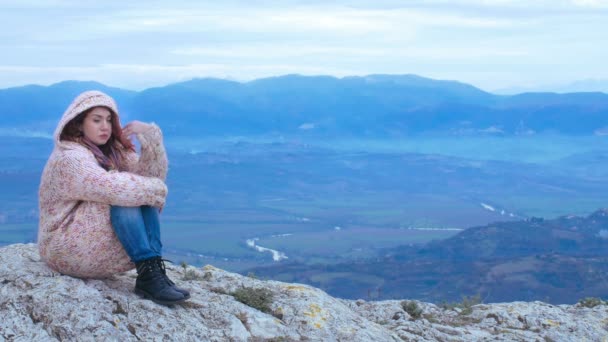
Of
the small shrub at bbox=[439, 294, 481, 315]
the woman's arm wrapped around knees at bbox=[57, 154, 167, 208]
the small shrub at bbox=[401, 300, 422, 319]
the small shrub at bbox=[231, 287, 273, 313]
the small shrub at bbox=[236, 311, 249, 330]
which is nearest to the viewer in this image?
the woman's arm wrapped around knees at bbox=[57, 154, 167, 208]

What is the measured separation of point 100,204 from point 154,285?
42.1 inches

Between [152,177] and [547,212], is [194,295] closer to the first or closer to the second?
[152,177]

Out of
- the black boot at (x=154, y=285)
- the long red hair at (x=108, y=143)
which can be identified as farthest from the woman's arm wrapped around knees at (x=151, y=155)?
the black boot at (x=154, y=285)

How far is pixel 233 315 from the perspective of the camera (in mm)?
8992

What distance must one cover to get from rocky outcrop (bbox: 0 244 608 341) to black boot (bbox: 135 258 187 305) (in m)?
0.10

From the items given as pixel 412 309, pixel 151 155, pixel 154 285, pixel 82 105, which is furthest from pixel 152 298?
pixel 412 309

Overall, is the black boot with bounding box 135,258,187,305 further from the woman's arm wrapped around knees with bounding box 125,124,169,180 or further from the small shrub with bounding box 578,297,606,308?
the small shrub with bounding box 578,297,606,308

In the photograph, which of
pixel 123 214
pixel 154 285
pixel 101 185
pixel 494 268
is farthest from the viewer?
pixel 494 268

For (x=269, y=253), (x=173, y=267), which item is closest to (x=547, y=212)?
(x=269, y=253)

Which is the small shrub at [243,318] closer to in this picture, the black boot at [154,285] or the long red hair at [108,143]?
the black boot at [154,285]

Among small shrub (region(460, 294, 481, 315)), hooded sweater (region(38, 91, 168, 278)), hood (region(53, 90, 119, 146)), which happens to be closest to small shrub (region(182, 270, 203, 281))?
hooded sweater (region(38, 91, 168, 278))

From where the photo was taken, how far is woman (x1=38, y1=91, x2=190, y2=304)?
323 inches

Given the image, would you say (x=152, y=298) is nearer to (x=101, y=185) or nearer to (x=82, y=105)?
(x=101, y=185)

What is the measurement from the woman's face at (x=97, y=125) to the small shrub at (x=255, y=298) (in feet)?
8.39
